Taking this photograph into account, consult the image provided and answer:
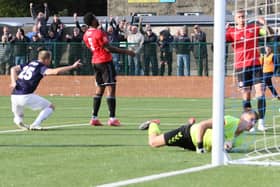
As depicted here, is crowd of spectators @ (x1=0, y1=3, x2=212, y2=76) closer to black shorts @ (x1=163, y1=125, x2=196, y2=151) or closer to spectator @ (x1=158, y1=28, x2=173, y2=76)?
spectator @ (x1=158, y1=28, x2=173, y2=76)

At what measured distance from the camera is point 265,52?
23.4m

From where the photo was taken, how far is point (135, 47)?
30219 mm

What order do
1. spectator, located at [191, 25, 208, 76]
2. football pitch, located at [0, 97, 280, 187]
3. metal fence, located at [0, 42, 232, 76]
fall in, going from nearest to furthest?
1. football pitch, located at [0, 97, 280, 187]
2. spectator, located at [191, 25, 208, 76]
3. metal fence, located at [0, 42, 232, 76]

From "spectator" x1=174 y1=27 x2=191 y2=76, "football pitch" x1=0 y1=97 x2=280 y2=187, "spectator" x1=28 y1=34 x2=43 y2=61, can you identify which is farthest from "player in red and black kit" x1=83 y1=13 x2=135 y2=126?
"spectator" x1=28 y1=34 x2=43 y2=61

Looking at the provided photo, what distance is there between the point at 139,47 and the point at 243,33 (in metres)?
16.5

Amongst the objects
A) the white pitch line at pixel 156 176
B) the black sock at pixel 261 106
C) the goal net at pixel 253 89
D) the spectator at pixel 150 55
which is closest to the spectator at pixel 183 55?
the spectator at pixel 150 55

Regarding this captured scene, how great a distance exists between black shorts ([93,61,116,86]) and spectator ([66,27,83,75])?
14.6 m

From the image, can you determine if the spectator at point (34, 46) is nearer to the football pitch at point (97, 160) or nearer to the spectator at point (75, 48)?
the spectator at point (75, 48)

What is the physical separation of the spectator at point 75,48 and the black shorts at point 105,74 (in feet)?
47.8

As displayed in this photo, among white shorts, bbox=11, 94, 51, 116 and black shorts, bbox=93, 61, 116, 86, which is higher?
black shorts, bbox=93, 61, 116, 86

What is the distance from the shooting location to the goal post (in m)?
9.96

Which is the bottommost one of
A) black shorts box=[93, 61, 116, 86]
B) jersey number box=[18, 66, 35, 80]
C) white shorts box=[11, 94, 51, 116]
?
white shorts box=[11, 94, 51, 116]

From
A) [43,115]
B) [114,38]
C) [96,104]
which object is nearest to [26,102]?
[43,115]

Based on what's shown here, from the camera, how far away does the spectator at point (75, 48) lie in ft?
103
